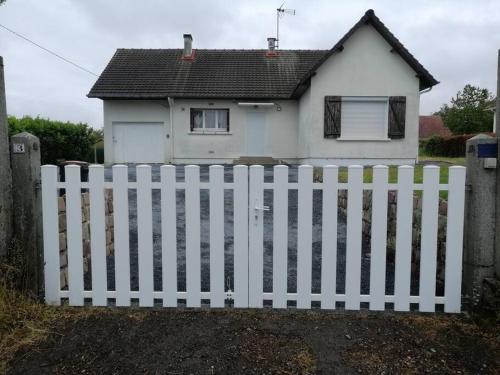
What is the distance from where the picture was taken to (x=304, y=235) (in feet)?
8.93

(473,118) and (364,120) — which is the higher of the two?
(473,118)

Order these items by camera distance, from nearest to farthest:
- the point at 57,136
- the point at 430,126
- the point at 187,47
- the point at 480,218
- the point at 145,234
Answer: the point at 480,218 < the point at 145,234 < the point at 57,136 < the point at 187,47 < the point at 430,126

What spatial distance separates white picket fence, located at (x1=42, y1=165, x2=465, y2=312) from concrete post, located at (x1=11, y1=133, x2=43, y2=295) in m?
0.09

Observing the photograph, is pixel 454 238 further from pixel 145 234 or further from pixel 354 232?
pixel 145 234

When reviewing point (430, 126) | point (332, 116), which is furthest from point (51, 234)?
point (430, 126)

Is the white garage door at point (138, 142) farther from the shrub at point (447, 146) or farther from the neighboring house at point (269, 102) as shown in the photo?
the shrub at point (447, 146)

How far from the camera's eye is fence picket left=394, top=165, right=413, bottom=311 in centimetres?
266

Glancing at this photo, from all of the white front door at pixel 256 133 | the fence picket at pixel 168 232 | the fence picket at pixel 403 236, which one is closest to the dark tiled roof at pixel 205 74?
the white front door at pixel 256 133

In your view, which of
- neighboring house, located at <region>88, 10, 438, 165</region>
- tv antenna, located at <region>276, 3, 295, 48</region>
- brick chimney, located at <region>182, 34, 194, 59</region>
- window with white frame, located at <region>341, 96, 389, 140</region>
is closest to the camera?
neighboring house, located at <region>88, 10, 438, 165</region>

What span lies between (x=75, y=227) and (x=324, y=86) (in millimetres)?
11270

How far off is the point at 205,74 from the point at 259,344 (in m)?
15.4

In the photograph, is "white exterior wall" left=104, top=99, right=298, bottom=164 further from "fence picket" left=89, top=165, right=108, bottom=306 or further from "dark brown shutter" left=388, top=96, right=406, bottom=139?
"fence picket" left=89, top=165, right=108, bottom=306

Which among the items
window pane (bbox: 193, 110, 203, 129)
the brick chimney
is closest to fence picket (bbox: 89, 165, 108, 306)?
window pane (bbox: 193, 110, 203, 129)

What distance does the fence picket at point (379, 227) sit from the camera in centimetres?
268
